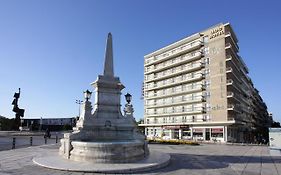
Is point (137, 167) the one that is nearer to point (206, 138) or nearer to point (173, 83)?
point (206, 138)

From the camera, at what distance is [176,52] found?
66438 millimetres

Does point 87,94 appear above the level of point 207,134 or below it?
above

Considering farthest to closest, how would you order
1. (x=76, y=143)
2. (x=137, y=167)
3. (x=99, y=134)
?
(x=99, y=134)
(x=76, y=143)
(x=137, y=167)

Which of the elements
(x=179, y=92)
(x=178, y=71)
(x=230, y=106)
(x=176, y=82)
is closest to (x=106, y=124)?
(x=230, y=106)

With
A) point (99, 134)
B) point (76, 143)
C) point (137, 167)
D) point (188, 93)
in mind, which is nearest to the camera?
point (137, 167)

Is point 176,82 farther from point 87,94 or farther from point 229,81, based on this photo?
point 87,94

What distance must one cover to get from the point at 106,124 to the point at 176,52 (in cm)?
4995

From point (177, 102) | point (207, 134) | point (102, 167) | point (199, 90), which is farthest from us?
point (177, 102)

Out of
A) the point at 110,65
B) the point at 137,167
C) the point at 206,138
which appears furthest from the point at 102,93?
the point at 206,138

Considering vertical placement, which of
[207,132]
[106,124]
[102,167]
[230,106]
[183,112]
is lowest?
[207,132]

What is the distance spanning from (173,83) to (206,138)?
1683 centimetres

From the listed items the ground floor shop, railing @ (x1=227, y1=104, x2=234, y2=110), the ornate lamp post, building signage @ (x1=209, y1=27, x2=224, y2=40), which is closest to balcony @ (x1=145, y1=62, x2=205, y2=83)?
building signage @ (x1=209, y1=27, x2=224, y2=40)

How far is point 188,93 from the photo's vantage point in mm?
62469

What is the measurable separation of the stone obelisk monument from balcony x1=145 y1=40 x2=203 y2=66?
41595 mm
